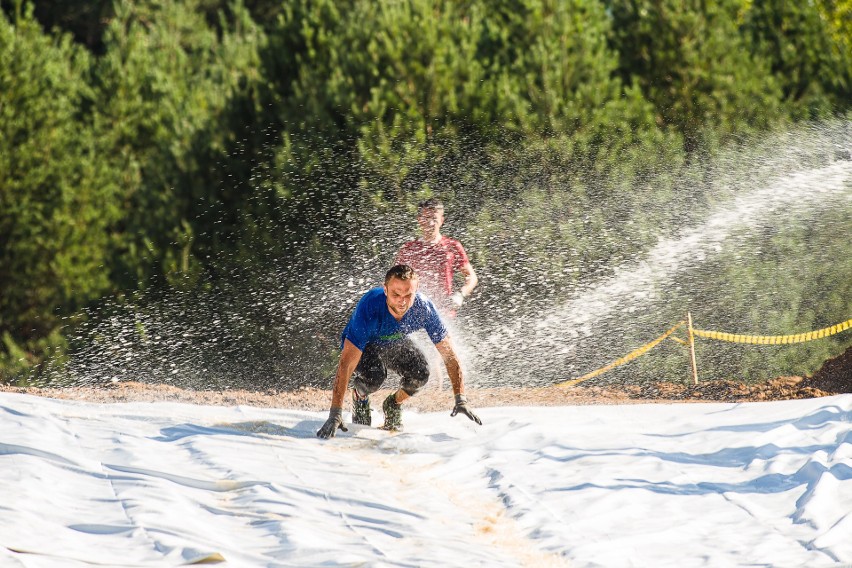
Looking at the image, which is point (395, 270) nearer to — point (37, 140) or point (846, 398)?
point (846, 398)

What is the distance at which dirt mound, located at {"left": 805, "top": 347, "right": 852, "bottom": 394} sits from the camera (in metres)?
9.35

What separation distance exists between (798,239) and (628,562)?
7.96 metres

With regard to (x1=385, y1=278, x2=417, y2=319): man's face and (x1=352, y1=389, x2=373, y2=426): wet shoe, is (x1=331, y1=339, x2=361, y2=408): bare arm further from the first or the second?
(x1=352, y1=389, x2=373, y2=426): wet shoe

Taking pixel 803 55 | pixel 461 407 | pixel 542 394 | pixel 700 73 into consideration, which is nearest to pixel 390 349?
pixel 461 407

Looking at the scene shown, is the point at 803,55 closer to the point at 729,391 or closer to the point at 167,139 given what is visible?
the point at 729,391

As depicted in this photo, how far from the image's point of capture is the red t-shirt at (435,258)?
8.09 meters

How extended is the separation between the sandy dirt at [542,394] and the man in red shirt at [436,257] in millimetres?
974

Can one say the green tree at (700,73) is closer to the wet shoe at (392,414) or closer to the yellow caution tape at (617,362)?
the yellow caution tape at (617,362)

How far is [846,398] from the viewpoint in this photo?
6.54 m

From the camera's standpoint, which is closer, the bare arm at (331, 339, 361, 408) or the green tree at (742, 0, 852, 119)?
the bare arm at (331, 339, 361, 408)

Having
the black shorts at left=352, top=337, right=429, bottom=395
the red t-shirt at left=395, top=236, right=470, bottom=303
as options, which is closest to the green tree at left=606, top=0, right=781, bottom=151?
the red t-shirt at left=395, top=236, right=470, bottom=303

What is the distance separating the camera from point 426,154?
1068 cm

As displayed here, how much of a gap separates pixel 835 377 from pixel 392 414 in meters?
4.99

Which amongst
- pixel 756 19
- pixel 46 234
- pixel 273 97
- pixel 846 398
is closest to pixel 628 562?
pixel 846 398
